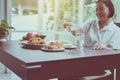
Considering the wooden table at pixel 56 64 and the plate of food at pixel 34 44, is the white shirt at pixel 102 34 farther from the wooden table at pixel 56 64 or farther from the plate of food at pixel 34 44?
the plate of food at pixel 34 44

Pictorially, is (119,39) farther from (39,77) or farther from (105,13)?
(39,77)

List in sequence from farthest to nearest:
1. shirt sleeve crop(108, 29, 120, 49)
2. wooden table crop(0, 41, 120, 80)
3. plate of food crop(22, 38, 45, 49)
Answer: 1. shirt sleeve crop(108, 29, 120, 49)
2. plate of food crop(22, 38, 45, 49)
3. wooden table crop(0, 41, 120, 80)

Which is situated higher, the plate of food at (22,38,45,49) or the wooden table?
the plate of food at (22,38,45,49)

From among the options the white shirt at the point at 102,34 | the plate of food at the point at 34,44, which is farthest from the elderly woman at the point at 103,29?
the plate of food at the point at 34,44

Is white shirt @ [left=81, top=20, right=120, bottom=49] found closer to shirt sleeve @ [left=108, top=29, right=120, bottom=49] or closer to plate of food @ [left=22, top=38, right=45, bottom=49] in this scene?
shirt sleeve @ [left=108, top=29, right=120, bottom=49]

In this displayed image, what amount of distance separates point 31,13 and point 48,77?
338 cm

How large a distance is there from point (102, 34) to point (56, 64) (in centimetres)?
93

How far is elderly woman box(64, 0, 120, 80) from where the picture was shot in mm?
2277

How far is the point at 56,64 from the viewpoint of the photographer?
5.05 ft

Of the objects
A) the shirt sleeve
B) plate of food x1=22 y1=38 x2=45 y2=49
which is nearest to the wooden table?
plate of food x1=22 y1=38 x2=45 y2=49

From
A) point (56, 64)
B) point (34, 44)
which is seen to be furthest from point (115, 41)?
point (56, 64)

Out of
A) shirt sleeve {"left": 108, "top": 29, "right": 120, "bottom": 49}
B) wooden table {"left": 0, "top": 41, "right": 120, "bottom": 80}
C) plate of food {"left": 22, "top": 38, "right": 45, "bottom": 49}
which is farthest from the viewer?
shirt sleeve {"left": 108, "top": 29, "right": 120, "bottom": 49}

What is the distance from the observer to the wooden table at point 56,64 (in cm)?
147

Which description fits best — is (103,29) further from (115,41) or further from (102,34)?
(115,41)
